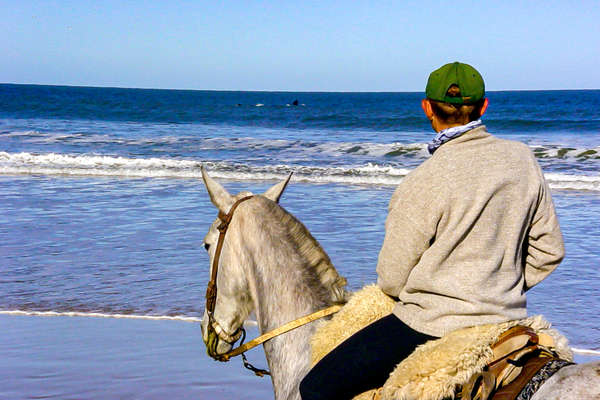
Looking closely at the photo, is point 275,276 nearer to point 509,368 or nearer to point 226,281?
point 226,281

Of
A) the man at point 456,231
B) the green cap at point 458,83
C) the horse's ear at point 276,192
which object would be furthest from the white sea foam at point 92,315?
the green cap at point 458,83

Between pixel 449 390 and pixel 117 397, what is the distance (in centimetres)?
347

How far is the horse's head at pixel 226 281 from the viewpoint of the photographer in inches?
130

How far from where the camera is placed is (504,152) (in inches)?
97.9

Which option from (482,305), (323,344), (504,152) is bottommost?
(323,344)

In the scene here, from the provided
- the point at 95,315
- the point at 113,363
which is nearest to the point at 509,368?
the point at 113,363

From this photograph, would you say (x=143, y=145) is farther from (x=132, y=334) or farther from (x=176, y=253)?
(x=132, y=334)

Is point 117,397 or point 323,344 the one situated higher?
point 323,344

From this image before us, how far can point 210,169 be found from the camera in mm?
21609

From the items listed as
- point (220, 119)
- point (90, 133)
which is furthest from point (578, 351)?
point (220, 119)

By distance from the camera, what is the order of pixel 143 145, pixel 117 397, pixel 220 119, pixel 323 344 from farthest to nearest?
pixel 220 119 < pixel 143 145 < pixel 117 397 < pixel 323 344

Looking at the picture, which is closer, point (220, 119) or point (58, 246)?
point (58, 246)

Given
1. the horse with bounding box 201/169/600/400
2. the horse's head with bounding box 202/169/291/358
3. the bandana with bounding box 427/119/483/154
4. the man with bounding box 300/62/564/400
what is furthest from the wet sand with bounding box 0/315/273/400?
the bandana with bounding box 427/119/483/154

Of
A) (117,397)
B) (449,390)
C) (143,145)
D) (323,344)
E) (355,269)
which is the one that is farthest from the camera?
(143,145)
